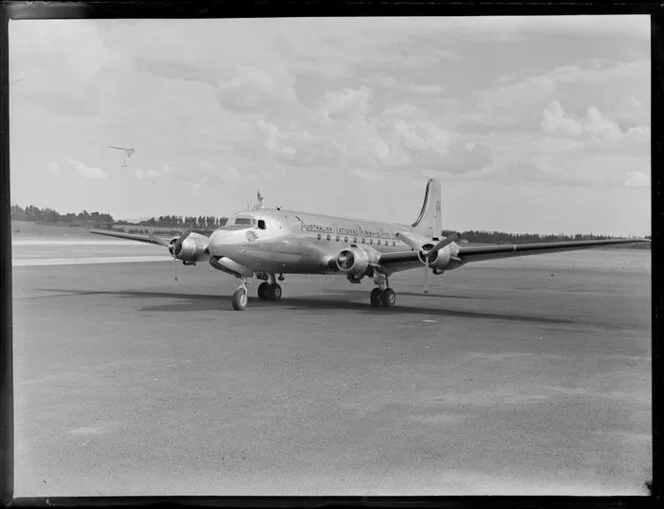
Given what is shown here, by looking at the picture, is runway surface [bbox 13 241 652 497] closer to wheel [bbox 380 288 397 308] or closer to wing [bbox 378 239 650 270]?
wing [bbox 378 239 650 270]

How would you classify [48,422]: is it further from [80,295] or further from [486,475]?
[80,295]

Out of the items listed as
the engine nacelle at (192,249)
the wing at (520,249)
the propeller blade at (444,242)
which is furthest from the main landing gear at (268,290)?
the wing at (520,249)

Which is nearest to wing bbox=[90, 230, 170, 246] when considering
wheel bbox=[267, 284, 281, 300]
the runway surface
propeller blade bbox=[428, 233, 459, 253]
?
wheel bbox=[267, 284, 281, 300]

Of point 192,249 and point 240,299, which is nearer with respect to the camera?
point 240,299

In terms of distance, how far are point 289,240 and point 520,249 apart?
25.8 feet

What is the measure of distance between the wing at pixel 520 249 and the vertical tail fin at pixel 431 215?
7.02 meters

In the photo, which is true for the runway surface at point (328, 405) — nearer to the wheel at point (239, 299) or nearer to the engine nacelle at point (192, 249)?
the wheel at point (239, 299)

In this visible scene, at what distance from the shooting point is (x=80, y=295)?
76.5 ft

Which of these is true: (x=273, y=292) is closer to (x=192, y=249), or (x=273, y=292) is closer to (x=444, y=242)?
(x=192, y=249)

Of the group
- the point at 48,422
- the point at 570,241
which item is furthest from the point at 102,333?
the point at 570,241

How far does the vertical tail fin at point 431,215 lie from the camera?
28.5 m

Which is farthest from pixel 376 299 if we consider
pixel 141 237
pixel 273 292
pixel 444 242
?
pixel 141 237

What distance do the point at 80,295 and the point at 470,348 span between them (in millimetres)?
16639

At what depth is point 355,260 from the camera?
2080cm
